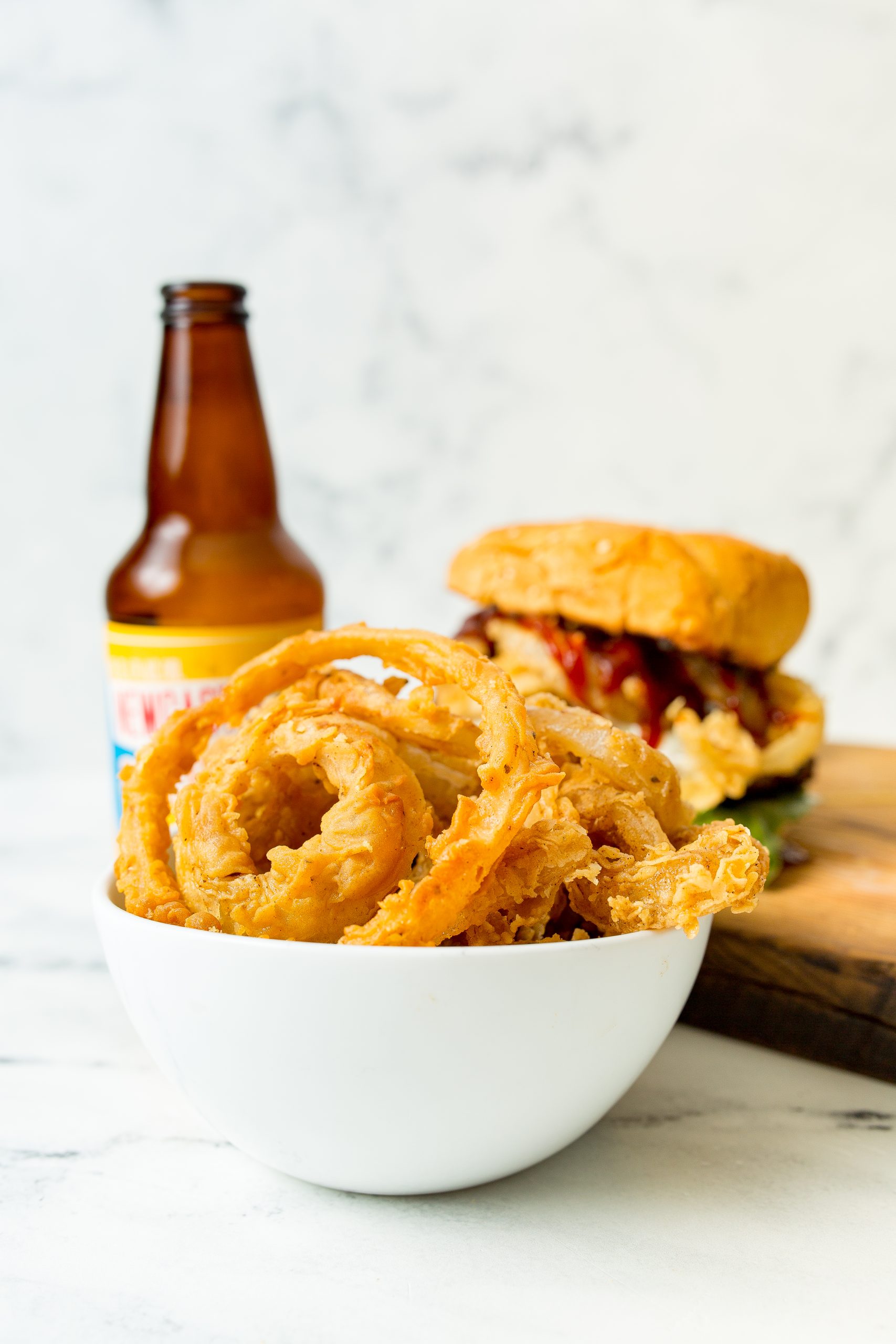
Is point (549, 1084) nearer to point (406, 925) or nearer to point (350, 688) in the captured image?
point (406, 925)

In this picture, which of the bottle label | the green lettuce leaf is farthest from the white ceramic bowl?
the green lettuce leaf

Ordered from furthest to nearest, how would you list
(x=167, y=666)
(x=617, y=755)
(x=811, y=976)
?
(x=167, y=666) → (x=811, y=976) → (x=617, y=755)

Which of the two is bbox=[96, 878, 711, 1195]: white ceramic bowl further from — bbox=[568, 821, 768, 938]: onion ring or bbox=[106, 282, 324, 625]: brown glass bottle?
bbox=[106, 282, 324, 625]: brown glass bottle

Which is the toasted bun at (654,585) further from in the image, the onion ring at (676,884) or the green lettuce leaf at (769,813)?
the onion ring at (676,884)

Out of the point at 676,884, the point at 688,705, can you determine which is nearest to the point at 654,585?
the point at 688,705

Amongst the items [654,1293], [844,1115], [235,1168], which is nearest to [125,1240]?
[235,1168]

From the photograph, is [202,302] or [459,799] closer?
[459,799]

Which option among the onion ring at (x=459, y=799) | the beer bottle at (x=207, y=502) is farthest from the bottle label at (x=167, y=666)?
the onion ring at (x=459, y=799)

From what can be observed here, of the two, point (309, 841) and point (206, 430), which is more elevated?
point (206, 430)

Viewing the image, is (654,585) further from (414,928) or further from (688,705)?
(414,928)
